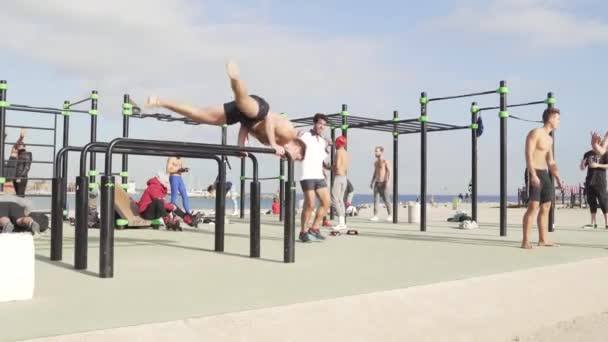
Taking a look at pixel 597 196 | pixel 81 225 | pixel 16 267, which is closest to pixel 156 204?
pixel 81 225

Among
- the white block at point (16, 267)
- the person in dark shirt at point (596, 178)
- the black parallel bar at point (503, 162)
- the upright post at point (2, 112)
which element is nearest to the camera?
the white block at point (16, 267)

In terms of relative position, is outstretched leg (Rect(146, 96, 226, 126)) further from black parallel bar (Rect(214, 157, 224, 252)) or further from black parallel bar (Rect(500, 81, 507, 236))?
black parallel bar (Rect(500, 81, 507, 236))

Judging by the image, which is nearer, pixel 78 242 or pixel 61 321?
pixel 61 321

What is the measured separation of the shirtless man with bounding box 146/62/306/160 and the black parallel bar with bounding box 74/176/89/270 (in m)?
0.93

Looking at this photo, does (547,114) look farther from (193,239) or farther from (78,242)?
(78,242)

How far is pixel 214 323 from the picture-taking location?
303 cm

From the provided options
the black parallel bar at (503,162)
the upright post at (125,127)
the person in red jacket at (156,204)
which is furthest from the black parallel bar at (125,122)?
the black parallel bar at (503,162)

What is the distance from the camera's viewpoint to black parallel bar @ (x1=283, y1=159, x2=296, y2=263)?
17.8ft

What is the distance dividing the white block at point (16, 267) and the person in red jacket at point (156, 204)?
6340 mm

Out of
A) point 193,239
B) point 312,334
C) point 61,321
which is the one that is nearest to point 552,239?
point 193,239

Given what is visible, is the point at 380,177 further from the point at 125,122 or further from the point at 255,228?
the point at 255,228

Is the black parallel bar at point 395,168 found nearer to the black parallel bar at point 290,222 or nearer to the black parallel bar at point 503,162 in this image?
the black parallel bar at point 503,162

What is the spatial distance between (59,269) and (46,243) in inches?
97.6

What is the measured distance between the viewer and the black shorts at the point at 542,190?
280 inches
